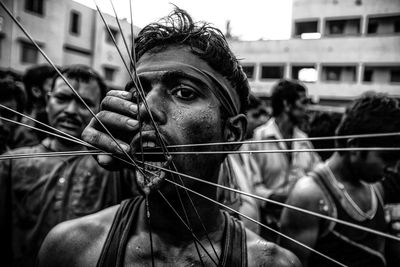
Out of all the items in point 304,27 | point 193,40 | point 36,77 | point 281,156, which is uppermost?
point 304,27

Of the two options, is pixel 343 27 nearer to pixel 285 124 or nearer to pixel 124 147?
pixel 285 124

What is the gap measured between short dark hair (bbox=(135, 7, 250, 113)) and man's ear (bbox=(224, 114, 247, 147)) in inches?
6.7

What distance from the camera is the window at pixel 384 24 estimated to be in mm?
28002

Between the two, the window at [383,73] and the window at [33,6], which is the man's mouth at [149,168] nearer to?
the window at [33,6]

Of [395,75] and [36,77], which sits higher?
[395,75]

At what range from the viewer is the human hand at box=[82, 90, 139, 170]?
49.9 inches

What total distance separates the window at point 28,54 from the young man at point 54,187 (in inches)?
767

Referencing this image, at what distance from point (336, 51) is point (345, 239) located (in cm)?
3120

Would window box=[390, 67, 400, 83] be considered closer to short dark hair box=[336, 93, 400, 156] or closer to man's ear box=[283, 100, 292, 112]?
man's ear box=[283, 100, 292, 112]

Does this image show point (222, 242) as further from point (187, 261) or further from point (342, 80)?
point (342, 80)

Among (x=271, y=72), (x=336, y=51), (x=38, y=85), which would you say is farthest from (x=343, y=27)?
(x=38, y=85)

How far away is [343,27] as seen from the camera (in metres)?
32.2

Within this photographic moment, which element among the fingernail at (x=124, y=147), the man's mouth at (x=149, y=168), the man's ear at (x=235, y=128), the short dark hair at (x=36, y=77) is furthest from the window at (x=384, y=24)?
the fingernail at (x=124, y=147)

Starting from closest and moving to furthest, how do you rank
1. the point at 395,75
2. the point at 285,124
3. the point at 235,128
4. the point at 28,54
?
the point at 235,128 < the point at 285,124 < the point at 28,54 < the point at 395,75
